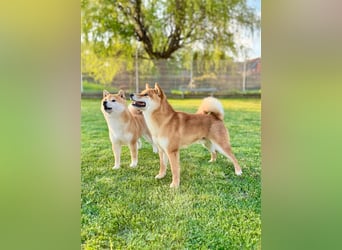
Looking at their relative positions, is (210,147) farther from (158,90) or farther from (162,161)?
(158,90)

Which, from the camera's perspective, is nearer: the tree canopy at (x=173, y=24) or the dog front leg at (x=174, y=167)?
the dog front leg at (x=174, y=167)

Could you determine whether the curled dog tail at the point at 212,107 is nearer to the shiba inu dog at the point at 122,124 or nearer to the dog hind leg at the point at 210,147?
the dog hind leg at the point at 210,147

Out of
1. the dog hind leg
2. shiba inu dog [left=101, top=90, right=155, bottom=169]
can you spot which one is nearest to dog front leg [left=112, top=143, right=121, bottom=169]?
shiba inu dog [left=101, top=90, right=155, bottom=169]

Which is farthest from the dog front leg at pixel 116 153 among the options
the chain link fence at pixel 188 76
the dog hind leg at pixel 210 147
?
the dog hind leg at pixel 210 147

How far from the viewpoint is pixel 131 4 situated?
2020mm

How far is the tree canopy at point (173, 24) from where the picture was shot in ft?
6.46

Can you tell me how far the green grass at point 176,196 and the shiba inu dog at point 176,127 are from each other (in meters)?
0.04

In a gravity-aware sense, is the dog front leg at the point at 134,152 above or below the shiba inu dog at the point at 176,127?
below

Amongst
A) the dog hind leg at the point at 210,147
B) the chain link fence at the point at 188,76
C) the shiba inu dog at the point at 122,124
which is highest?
the chain link fence at the point at 188,76

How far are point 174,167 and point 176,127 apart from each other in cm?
21

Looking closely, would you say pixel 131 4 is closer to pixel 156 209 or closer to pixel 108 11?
pixel 108 11

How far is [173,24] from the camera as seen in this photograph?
6.64 feet
